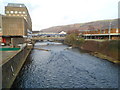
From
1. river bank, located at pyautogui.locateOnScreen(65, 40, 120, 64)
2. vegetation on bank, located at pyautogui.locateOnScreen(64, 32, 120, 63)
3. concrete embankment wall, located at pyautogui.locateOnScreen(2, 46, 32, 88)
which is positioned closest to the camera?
concrete embankment wall, located at pyautogui.locateOnScreen(2, 46, 32, 88)

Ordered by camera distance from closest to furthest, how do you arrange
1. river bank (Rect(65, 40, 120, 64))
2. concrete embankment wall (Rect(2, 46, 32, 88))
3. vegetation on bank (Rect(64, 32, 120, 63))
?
1. concrete embankment wall (Rect(2, 46, 32, 88))
2. river bank (Rect(65, 40, 120, 64))
3. vegetation on bank (Rect(64, 32, 120, 63))

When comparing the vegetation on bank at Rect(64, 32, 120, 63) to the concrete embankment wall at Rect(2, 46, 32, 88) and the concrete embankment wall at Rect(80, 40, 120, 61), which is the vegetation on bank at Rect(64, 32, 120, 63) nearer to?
the concrete embankment wall at Rect(80, 40, 120, 61)

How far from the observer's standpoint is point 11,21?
116 feet

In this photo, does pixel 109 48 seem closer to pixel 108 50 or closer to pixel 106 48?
pixel 108 50

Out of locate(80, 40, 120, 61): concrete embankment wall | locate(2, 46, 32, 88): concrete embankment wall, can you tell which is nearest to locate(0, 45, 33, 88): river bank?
locate(2, 46, 32, 88): concrete embankment wall

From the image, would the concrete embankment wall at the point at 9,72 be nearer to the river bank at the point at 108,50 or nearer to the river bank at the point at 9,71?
the river bank at the point at 9,71

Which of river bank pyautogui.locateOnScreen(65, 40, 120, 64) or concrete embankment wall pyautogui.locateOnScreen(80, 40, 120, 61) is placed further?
concrete embankment wall pyautogui.locateOnScreen(80, 40, 120, 61)

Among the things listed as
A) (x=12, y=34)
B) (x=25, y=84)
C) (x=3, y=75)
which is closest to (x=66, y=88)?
(x=25, y=84)

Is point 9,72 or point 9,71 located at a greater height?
point 9,71

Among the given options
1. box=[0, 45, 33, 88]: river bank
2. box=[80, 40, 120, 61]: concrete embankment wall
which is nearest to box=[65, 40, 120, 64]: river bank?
box=[80, 40, 120, 61]: concrete embankment wall

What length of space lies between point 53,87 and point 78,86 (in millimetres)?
3029

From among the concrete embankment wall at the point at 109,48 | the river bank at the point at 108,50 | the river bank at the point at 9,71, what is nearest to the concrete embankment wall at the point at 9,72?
the river bank at the point at 9,71

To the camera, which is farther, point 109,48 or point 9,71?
point 109,48

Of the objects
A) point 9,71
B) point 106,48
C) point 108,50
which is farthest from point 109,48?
point 9,71
